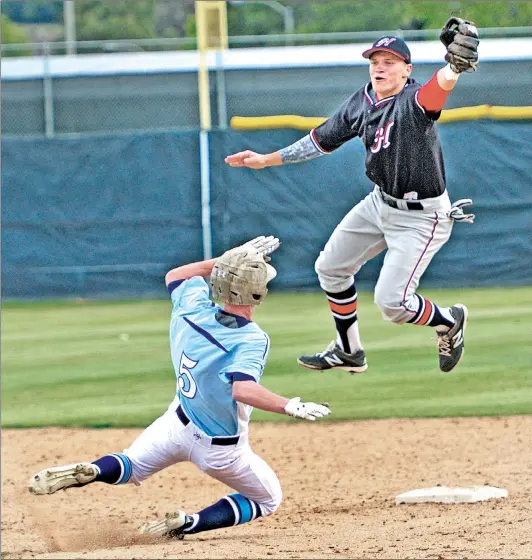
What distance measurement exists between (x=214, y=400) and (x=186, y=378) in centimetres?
17

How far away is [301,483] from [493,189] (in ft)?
9.97

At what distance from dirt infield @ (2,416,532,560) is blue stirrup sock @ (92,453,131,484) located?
370mm

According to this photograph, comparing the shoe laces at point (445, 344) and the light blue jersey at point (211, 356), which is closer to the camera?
the light blue jersey at point (211, 356)

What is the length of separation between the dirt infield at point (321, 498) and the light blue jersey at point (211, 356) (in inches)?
26.6

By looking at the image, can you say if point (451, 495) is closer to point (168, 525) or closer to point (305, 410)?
point (168, 525)

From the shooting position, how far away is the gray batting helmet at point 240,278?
4637mm

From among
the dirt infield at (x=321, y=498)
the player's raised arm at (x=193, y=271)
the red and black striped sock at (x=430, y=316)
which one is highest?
the player's raised arm at (x=193, y=271)

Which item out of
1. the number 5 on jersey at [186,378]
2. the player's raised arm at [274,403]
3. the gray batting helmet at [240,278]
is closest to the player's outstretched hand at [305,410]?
the player's raised arm at [274,403]

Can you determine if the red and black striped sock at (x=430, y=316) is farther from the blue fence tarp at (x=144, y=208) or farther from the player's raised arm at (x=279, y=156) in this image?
the blue fence tarp at (x=144, y=208)

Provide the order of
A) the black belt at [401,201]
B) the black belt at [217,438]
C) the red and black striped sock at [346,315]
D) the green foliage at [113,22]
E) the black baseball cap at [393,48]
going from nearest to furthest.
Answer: the black baseball cap at [393,48] → the black belt at [217,438] → the black belt at [401,201] → the red and black striped sock at [346,315] → the green foliage at [113,22]

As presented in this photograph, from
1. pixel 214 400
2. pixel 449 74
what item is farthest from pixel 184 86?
pixel 449 74

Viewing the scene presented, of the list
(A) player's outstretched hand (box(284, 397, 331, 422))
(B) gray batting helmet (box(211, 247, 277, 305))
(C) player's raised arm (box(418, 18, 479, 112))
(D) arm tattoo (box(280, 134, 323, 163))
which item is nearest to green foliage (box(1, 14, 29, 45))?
(D) arm tattoo (box(280, 134, 323, 163))

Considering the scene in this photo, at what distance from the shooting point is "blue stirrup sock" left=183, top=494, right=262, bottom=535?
209 inches

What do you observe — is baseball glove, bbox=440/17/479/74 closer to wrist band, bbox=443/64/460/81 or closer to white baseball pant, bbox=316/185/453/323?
wrist band, bbox=443/64/460/81
